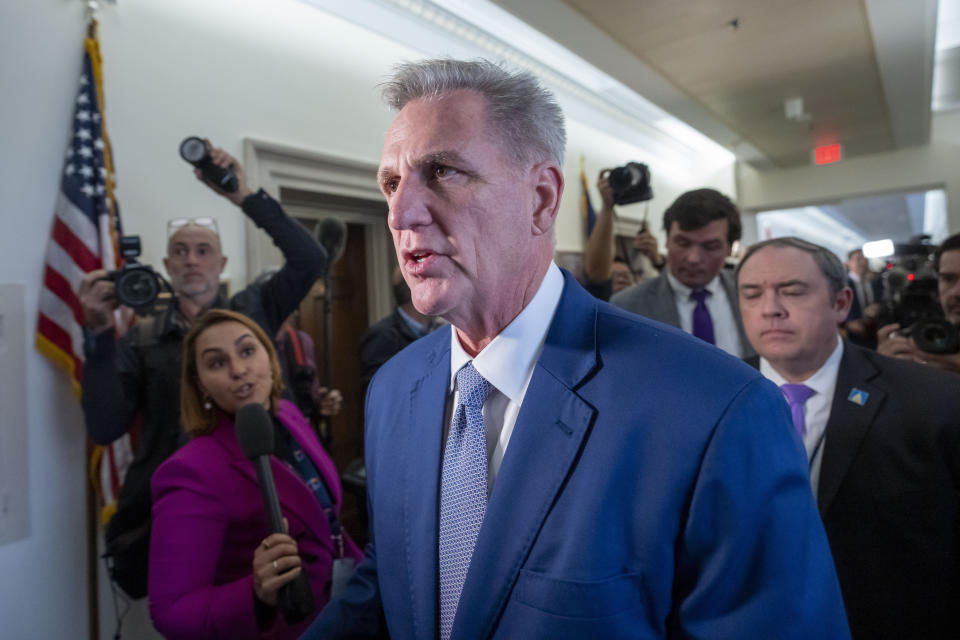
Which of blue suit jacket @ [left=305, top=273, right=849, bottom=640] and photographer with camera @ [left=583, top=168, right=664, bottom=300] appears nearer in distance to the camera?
blue suit jacket @ [left=305, top=273, right=849, bottom=640]

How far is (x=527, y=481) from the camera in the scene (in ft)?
2.62

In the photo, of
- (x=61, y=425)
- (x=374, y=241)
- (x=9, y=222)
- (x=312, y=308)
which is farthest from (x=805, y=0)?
(x=61, y=425)

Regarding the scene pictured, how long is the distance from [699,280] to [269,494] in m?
1.74

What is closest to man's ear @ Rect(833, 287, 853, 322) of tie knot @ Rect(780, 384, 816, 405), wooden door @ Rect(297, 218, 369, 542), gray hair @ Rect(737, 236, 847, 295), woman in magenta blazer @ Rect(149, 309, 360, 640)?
gray hair @ Rect(737, 236, 847, 295)

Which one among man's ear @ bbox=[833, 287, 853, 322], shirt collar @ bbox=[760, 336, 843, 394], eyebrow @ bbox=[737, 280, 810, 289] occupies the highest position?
eyebrow @ bbox=[737, 280, 810, 289]

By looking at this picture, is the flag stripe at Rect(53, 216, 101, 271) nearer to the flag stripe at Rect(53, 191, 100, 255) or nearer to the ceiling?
the flag stripe at Rect(53, 191, 100, 255)

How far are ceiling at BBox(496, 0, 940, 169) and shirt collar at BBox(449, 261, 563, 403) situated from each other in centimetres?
268

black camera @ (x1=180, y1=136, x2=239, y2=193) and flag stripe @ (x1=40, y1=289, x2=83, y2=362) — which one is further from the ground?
black camera @ (x1=180, y1=136, x2=239, y2=193)

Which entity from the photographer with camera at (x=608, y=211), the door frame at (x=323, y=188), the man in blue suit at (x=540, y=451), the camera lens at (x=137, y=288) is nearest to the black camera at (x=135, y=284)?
the camera lens at (x=137, y=288)

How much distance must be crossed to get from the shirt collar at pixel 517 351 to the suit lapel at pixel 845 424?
3.05 ft

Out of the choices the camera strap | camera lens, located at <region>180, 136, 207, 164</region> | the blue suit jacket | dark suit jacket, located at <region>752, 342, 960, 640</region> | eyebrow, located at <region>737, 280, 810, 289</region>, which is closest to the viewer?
the blue suit jacket

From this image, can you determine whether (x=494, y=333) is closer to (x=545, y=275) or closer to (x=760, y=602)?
(x=545, y=275)

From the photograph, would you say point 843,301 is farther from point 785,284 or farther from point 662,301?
point 662,301

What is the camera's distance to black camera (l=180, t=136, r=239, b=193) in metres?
2.18
